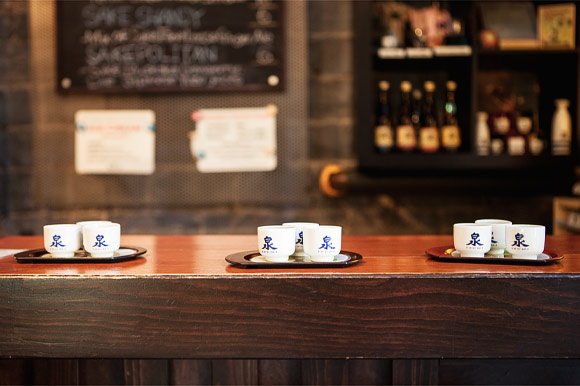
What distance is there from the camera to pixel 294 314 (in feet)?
3.12

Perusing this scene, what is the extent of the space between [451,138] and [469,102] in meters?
0.17

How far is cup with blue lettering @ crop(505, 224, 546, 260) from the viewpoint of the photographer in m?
1.02

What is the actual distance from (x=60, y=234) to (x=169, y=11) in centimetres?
168

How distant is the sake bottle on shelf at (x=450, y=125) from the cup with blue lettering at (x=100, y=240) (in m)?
1.68

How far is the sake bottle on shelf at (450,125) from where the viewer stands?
2.37 metres

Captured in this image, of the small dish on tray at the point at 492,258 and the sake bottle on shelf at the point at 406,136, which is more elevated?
the sake bottle on shelf at the point at 406,136

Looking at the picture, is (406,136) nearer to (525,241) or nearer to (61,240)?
(525,241)

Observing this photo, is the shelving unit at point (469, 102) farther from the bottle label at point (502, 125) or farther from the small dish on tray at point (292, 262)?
the small dish on tray at point (292, 262)

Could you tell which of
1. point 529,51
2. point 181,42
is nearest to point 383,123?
point 529,51

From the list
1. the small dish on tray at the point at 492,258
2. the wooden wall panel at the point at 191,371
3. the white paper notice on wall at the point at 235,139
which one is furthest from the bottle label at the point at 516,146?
the wooden wall panel at the point at 191,371

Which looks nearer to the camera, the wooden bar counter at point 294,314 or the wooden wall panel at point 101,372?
the wooden bar counter at point 294,314

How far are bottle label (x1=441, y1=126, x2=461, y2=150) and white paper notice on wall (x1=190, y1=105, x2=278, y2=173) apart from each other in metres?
0.78

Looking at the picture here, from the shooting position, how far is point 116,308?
96 centimetres

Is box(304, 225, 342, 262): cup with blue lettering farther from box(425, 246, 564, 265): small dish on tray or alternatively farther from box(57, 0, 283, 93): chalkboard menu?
box(57, 0, 283, 93): chalkboard menu
